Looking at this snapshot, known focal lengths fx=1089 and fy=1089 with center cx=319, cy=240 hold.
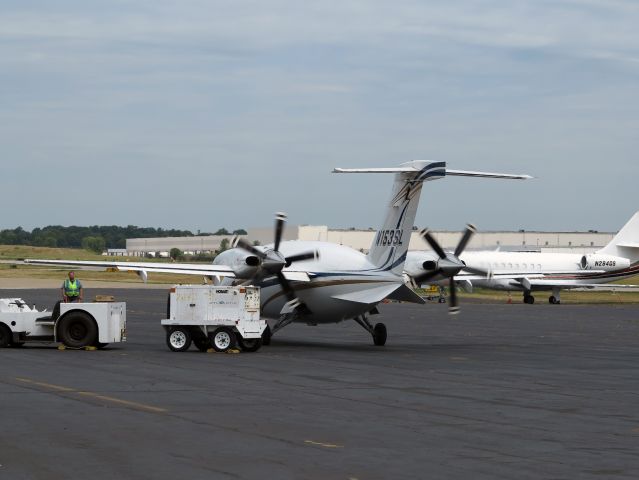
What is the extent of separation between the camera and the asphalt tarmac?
14.0 meters

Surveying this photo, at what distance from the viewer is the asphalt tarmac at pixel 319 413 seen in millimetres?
14008

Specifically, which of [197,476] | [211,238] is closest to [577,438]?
[197,476]

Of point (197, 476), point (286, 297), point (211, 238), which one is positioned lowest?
point (197, 476)

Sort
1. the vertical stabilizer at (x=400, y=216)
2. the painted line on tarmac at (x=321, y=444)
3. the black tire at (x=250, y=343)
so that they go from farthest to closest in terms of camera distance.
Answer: the vertical stabilizer at (x=400, y=216)
the black tire at (x=250, y=343)
the painted line on tarmac at (x=321, y=444)

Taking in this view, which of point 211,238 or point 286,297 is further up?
point 211,238

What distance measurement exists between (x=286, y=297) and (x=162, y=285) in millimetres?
88982

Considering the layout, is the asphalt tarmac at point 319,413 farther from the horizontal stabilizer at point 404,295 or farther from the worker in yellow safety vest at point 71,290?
the worker in yellow safety vest at point 71,290

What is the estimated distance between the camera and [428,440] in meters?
16.4

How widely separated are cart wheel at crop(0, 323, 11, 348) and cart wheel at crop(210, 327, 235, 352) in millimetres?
6570

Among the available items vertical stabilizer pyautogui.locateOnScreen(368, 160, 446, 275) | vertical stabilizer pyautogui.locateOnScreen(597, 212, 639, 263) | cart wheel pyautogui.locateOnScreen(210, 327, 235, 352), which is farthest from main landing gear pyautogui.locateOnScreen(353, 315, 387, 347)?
vertical stabilizer pyautogui.locateOnScreen(597, 212, 639, 263)

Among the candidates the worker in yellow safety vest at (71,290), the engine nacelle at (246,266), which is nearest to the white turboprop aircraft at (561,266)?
the worker in yellow safety vest at (71,290)

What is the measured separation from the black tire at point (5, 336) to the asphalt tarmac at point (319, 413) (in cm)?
93

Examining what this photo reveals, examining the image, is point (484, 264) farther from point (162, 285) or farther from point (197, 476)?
point (197, 476)

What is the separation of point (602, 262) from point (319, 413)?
7861 cm
